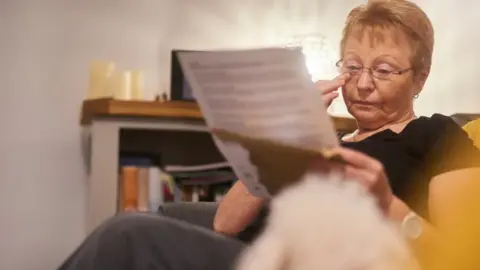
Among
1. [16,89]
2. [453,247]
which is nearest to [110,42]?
[16,89]

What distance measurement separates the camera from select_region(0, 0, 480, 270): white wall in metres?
2.21

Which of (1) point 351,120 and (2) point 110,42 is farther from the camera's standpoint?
(2) point 110,42

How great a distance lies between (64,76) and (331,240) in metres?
1.83

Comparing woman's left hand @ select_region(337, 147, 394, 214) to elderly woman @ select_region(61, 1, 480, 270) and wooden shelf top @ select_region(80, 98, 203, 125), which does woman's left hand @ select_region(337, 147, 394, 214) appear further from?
wooden shelf top @ select_region(80, 98, 203, 125)

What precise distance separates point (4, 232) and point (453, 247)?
1.84 meters

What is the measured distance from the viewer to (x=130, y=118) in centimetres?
194

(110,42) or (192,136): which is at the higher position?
(110,42)

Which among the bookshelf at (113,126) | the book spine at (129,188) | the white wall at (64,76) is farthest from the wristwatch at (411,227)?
the white wall at (64,76)

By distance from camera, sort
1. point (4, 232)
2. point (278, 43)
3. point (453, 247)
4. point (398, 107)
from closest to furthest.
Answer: point (453, 247), point (398, 107), point (4, 232), point (278, 43)

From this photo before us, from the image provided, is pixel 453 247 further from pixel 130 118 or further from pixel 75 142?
pixel 75 142

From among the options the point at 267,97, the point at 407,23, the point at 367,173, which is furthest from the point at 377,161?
the point at 407,23

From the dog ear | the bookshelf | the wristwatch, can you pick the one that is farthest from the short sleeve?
the bookshelf

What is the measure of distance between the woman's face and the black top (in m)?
0.07

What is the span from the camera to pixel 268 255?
0.57 meters
